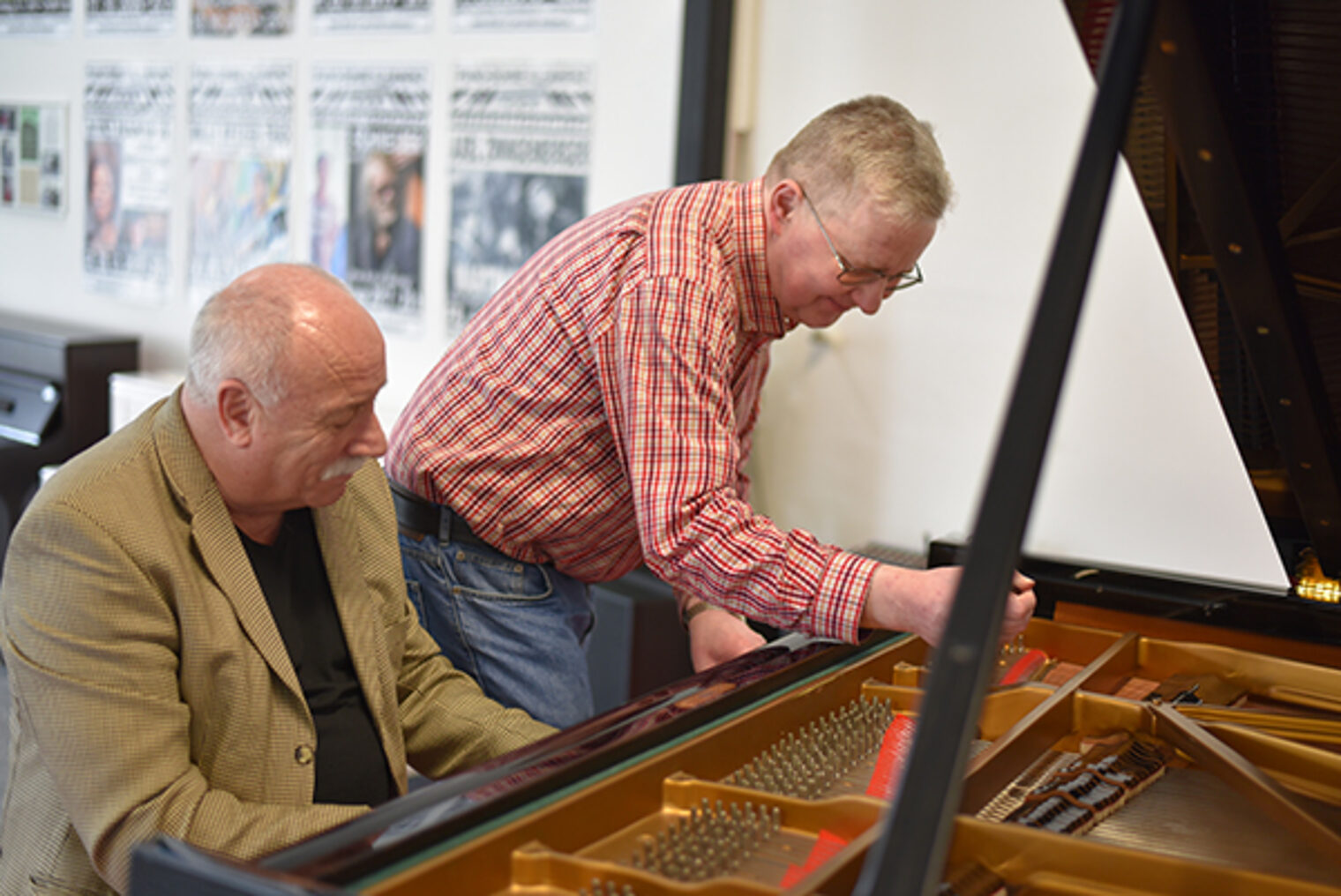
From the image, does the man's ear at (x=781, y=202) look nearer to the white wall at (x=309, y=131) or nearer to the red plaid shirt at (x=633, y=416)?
the red plaid shirt at (x=633, y=416)

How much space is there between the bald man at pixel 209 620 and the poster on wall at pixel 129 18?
14.2 ft

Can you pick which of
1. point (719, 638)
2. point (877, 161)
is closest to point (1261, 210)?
point (877, 161)

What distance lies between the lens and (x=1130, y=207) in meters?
3.43

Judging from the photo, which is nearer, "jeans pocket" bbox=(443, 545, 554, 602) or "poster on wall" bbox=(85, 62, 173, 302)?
"jeans pocket" bbox=(443, 545, 554, 602)

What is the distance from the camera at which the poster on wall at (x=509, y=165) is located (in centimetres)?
421

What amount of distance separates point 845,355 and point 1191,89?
243 centimetres

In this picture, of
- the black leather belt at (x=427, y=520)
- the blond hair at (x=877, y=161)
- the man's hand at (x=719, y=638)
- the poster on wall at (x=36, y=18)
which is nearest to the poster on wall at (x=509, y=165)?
the black leather belt at (x=427, y=520)

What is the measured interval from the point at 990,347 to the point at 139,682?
2.67 metres

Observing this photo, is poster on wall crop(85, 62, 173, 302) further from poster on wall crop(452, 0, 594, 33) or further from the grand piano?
the grand piano

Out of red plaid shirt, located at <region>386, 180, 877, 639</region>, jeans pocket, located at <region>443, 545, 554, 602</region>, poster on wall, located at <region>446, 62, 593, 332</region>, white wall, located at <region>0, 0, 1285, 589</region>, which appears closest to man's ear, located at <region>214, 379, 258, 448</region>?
red plaid shirt, located at <region>386, 180, 877, 639</region>

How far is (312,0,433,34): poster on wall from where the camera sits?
14.9 feet

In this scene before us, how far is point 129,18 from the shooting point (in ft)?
18.1

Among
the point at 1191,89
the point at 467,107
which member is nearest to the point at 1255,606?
the point at 1191,89

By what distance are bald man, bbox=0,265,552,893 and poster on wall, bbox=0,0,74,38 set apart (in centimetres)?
499
